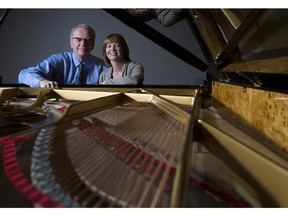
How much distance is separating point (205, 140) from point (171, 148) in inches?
5.2

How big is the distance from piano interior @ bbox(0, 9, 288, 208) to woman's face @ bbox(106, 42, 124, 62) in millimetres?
2596

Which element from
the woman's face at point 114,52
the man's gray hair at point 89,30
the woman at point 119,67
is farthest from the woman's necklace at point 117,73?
the man's gray hair at point 89,30

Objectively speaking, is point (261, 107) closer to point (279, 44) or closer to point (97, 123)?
point (279, 44)

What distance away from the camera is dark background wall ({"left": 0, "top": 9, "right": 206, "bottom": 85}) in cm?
523

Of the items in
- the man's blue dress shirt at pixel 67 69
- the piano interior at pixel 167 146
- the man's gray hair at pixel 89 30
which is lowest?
the man's blue dress shirt at pixel 67 69

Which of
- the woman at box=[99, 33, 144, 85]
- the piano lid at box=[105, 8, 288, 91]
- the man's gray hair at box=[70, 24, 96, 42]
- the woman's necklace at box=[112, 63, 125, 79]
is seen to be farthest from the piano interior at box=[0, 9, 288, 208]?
the man's gray hair at box=[70, 24, 96, 42]

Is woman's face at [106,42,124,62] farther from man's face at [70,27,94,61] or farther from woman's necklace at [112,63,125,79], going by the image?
man's face at [70,27,94,61]

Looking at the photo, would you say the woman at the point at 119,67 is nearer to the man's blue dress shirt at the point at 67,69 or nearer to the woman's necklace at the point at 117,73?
the woman's necklace at the point at 117,73

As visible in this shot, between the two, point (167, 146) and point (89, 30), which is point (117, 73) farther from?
point (167, 146)

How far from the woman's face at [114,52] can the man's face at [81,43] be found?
405mm

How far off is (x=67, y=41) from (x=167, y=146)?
4687 millimetres

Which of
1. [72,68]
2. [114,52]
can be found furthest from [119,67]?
[72,68]

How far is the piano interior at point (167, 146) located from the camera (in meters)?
0.70
